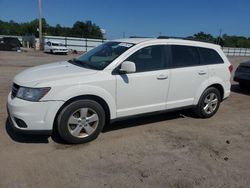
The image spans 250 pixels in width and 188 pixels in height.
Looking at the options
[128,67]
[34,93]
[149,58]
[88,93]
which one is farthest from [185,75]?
[34,93]

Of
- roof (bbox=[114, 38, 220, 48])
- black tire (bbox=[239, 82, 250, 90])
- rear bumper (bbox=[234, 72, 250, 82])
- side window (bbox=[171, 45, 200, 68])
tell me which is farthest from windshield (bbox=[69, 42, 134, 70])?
black tire (bbox=[239, 82, 250, 90])

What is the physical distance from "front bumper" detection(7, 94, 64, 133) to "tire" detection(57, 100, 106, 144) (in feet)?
0.49

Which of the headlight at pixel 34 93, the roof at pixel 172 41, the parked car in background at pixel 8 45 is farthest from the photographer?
the parked car in background at pixel 8 45

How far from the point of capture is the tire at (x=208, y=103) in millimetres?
5668

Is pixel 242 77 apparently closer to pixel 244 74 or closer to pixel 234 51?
pixel 244 74

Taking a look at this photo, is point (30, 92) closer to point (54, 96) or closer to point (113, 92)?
point (54, 96)

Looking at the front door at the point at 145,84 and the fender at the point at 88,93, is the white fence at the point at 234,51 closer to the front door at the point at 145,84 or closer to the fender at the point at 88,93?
the front door at the point at 145,84

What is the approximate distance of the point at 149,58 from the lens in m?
4.81

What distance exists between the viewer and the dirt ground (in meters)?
3.33

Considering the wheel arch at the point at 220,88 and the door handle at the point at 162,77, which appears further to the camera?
the wheel arch at the point at 220,88

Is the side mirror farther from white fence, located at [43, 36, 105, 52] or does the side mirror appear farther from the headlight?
white fence, located at [43, 36, 105, 52]

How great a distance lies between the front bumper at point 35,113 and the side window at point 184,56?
7.85 ft

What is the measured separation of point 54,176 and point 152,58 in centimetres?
266

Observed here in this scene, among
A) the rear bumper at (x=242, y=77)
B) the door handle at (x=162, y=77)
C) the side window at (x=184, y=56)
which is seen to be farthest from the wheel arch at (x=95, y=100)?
the rear bumper at (x=242, y=77)
